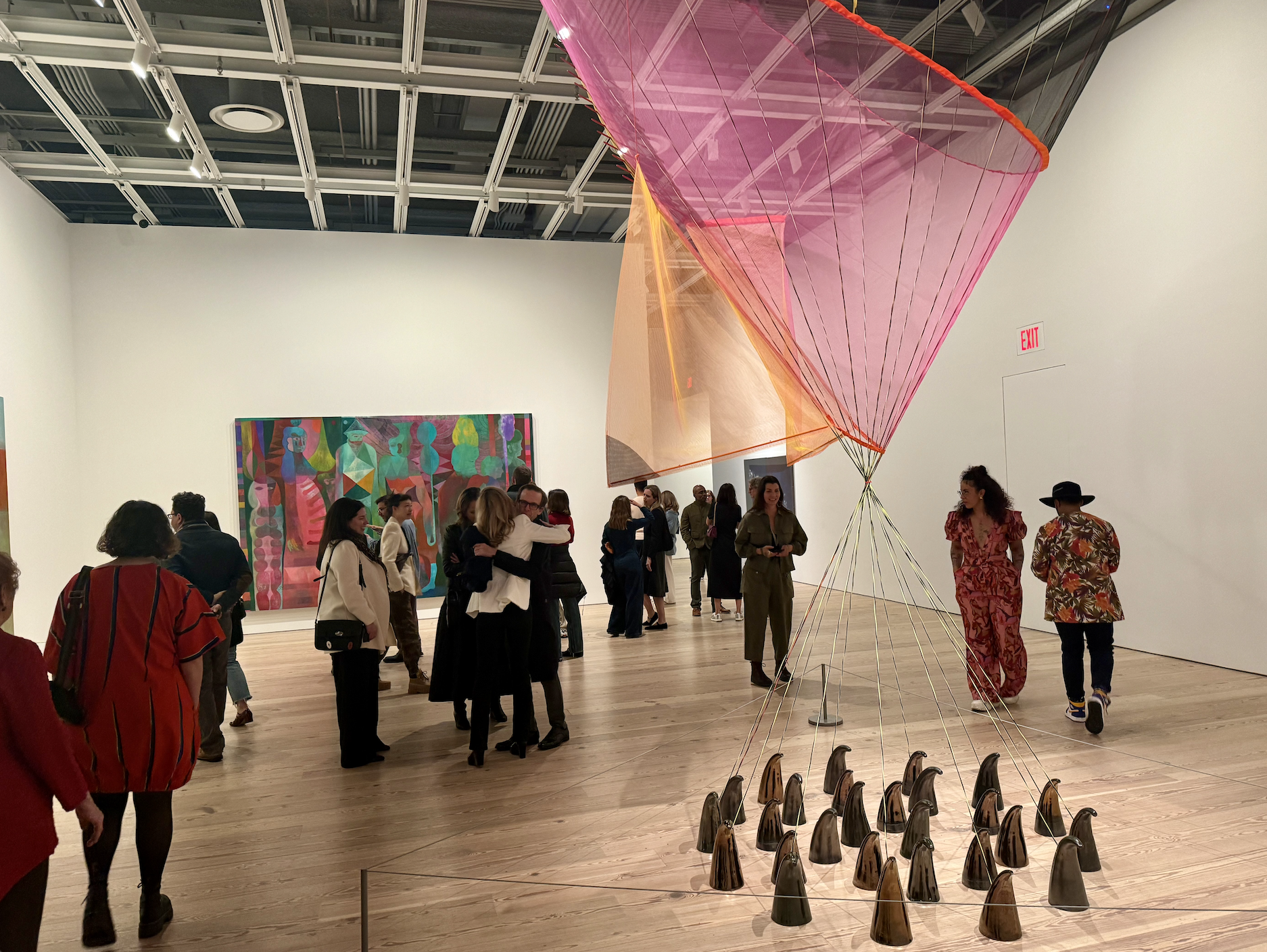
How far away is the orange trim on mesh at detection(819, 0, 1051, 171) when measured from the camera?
2160mm

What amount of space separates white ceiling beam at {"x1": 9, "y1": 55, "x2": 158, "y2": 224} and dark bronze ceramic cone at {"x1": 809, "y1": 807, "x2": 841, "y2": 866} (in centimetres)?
647

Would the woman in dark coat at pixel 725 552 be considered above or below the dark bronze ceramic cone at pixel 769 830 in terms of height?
above

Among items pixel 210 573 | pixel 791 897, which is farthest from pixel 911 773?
pixel 210 573

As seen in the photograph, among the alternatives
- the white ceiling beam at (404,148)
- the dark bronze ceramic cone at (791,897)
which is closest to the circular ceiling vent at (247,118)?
the white ceiling beam at (404,148)

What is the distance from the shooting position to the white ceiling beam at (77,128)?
560 cm

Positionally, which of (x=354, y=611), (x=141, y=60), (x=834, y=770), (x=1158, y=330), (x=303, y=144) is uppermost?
(x=303, y=144)

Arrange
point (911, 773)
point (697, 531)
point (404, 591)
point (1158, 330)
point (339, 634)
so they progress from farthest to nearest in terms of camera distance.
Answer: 1. point (697, 531)
2. point (404, 591)
3. point (1158, 330)
4. point (339, 634)
5. point (911, 773)

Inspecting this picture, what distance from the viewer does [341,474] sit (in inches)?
350

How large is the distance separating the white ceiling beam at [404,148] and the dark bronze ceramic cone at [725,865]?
5.64 m

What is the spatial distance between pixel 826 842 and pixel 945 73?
2111 millimetres

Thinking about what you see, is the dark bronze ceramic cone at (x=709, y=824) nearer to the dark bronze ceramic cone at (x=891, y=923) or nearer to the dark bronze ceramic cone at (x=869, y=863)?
the dark bronze ceramic cone at (x=869, y=863)

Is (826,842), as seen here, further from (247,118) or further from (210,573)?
(247,118)

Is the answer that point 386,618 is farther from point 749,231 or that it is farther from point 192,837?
point 749,231

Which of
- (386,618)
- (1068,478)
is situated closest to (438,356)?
(386,618)
